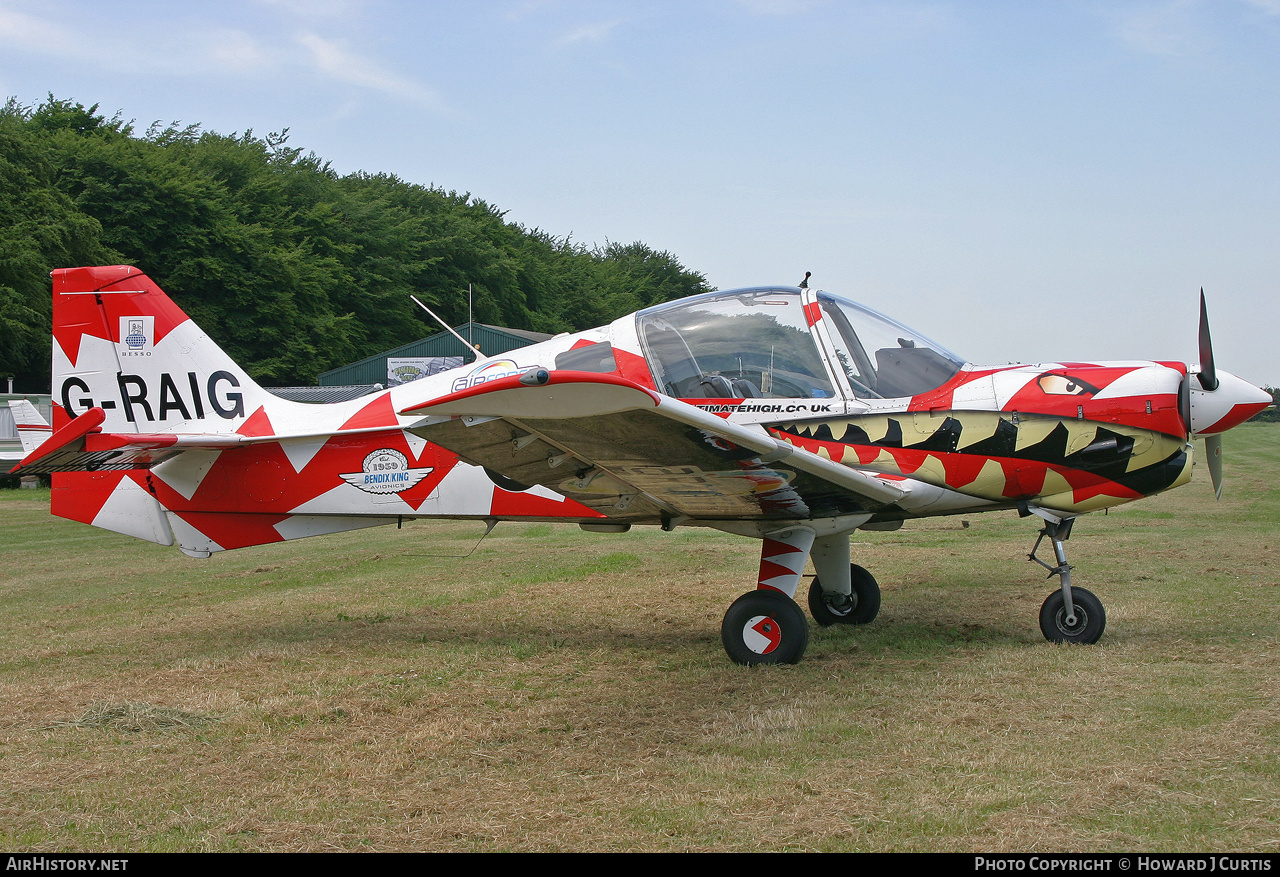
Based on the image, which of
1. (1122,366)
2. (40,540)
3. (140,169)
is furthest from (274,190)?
(1122,366)

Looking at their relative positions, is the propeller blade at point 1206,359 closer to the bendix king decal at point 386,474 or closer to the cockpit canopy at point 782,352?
the cockpit canopy at point 782,352

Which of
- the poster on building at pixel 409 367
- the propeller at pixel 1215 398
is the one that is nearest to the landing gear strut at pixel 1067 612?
the propeller at pixel 1215 398

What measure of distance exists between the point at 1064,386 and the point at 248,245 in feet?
127

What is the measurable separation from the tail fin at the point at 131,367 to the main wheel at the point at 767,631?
4154 millimetres

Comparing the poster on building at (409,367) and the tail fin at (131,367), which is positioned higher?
the poster on building at (409,367)

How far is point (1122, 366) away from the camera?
20.4 ft

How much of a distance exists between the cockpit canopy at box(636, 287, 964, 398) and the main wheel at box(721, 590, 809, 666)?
1359mm

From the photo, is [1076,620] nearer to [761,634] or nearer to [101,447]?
[761,634]

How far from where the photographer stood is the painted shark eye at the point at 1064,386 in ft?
20.0

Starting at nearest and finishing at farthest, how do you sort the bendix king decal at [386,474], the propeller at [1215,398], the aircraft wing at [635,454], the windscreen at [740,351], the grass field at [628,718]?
1. the grass field at [628,718]
2. the aircraft wing at [635,454]
3. the propeller at [1215,398]
4. the windscreen at [740,351]
5. the bendix king decal at [386,474]

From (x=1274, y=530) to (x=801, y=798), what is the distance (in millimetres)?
11735

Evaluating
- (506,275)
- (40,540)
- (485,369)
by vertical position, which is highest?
(506,275)
